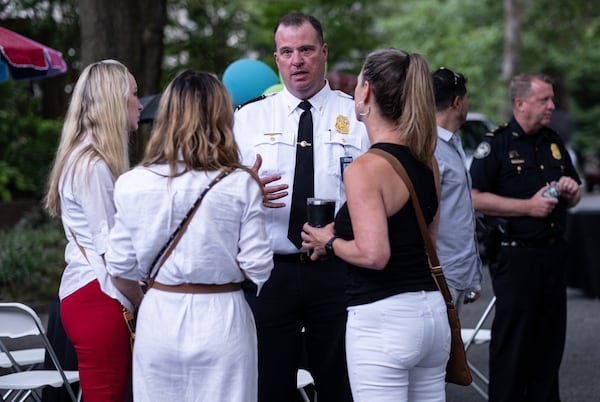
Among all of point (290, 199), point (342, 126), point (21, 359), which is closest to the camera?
point (290, 199)

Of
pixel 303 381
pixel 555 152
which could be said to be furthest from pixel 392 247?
pixel 555 152

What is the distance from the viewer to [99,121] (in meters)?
4.02

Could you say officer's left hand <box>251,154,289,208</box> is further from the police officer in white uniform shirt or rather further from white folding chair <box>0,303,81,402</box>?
white folding chair <box>0,303,81,402</box>

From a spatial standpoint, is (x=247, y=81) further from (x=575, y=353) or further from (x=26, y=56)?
(x=575, y=353)

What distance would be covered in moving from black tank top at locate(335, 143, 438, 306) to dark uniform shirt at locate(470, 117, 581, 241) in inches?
90.8

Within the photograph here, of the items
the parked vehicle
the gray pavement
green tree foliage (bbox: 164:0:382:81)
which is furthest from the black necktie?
green tree foliage (bbox: 164:0:382:81)

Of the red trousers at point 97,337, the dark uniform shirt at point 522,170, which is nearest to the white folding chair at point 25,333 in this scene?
the red trousers at point 97,337

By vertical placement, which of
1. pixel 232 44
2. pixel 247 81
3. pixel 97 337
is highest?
pixel 232 44

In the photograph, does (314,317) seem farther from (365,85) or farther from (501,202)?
(501,202)

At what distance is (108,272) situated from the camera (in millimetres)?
3762

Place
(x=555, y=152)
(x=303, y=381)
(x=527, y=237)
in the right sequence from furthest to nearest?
1. (x=555, y=152)
2. (x=527, y=237)
3. (x=303, y=381)

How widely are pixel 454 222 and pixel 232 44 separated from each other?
14.6 metres

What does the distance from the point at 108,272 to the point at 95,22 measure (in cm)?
741

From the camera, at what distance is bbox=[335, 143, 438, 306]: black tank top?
3555 mm
